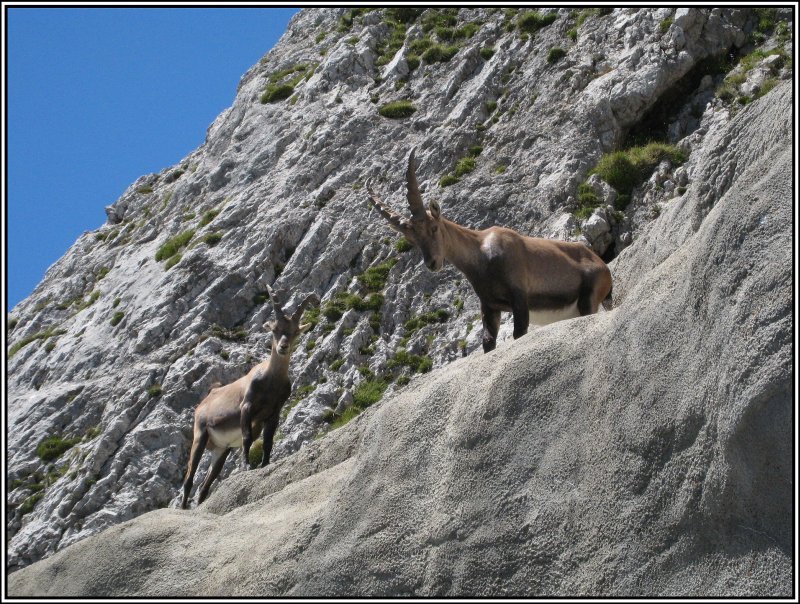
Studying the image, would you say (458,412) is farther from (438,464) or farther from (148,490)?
(148,490)

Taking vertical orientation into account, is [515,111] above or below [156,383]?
above

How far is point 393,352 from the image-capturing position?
29641 mm

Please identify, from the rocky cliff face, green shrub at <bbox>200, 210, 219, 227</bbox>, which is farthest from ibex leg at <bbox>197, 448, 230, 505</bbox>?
green shrub at <bbox>200, 210, 219, 227</bbox>

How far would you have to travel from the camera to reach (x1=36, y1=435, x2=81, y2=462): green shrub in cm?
3297

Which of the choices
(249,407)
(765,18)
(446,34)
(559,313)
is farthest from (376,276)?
(559,313)

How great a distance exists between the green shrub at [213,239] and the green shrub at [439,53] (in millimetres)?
10289

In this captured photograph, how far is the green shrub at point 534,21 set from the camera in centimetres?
3709

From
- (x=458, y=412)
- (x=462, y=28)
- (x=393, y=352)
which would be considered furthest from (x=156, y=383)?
(x=458, y=412)

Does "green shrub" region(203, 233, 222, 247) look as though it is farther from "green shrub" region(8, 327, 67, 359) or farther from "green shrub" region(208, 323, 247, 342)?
"green shrub" region(8, 327, 67, 359)

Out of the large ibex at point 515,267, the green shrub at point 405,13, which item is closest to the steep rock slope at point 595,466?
the large ibex at point 515,267

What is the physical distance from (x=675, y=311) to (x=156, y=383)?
24472 millimetres

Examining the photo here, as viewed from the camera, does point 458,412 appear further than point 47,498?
No

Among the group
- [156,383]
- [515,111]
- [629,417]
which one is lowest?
[629,417]

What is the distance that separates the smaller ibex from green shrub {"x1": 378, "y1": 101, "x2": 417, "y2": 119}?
15448 millimetres
